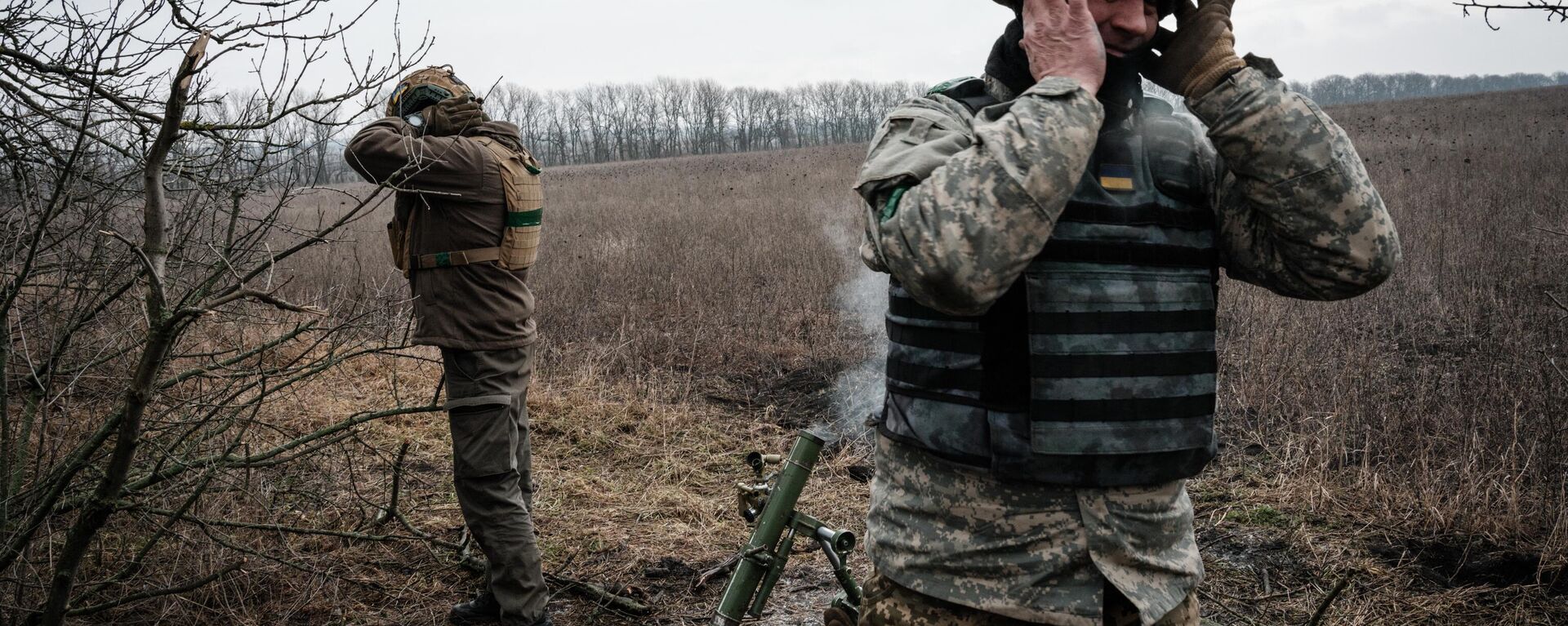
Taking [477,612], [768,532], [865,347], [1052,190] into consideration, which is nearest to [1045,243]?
[1052,190]

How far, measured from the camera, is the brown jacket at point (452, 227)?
3361mm

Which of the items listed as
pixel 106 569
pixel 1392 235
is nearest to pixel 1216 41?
pixel 1392 235

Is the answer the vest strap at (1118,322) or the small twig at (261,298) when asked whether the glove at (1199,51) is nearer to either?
the vest strap at (1118,322)

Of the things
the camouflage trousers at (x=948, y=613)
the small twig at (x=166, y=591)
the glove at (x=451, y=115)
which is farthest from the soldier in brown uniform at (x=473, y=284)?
the camouflage trousers at (x=948, y=613)

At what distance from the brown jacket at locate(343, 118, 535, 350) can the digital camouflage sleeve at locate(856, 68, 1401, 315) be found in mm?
2192

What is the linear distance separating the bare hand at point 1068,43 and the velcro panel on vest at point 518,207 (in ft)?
7.84

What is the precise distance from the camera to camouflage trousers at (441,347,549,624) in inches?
132

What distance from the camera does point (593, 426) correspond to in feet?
20.3

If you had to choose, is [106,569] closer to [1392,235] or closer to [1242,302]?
[1392,235]

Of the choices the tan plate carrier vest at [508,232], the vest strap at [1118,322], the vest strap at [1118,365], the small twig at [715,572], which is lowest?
the small twig at [715,572]

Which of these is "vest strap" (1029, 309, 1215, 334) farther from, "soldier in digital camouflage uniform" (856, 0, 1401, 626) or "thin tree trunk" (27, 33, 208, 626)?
"thin tree trunk" (27, 33, 208, 626)

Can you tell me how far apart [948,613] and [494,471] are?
85.6 inches

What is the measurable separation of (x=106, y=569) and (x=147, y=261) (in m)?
2.41

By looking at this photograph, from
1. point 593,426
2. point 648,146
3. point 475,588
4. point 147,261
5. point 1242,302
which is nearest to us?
point 147,261
